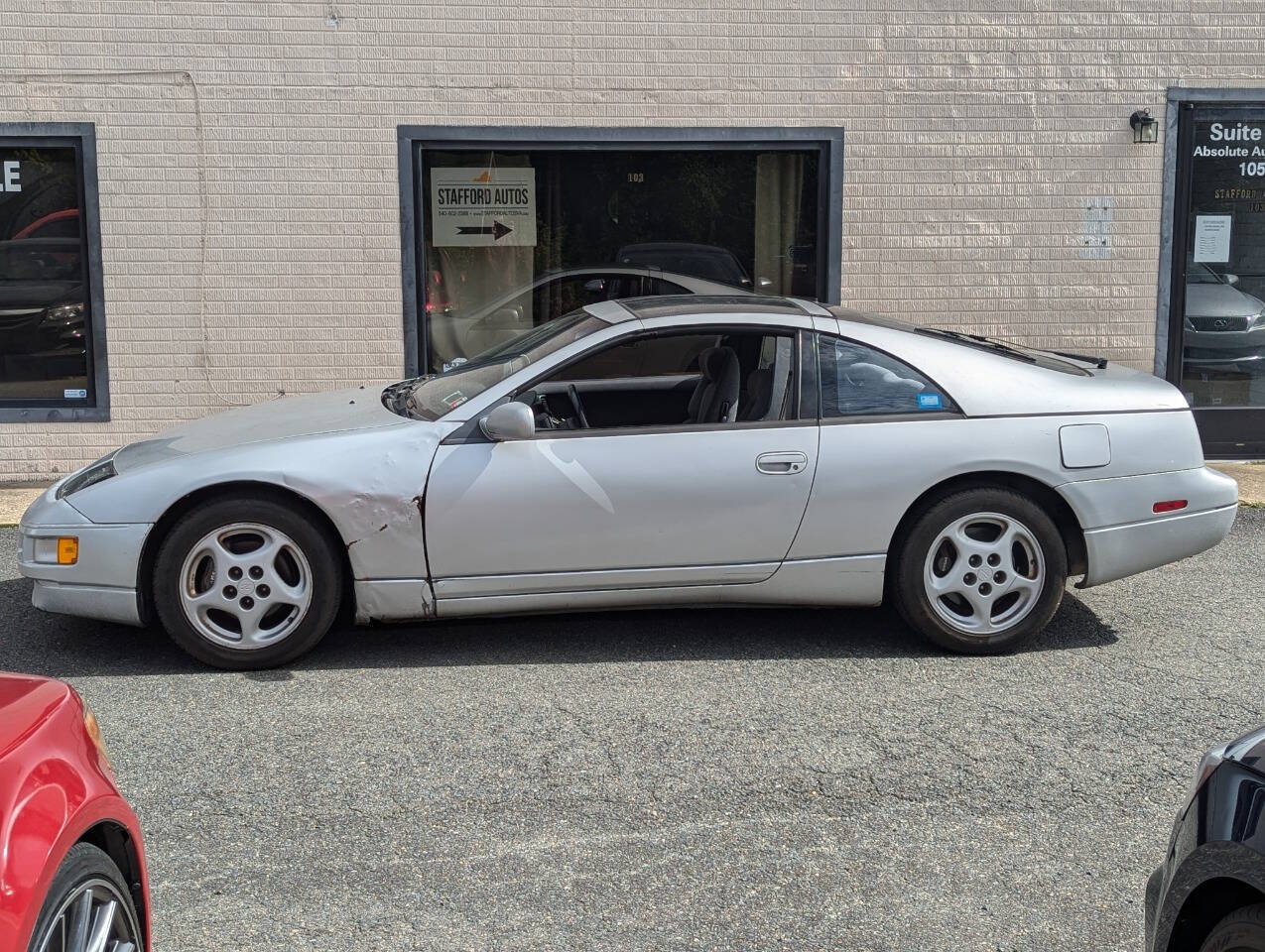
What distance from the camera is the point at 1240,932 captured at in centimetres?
249

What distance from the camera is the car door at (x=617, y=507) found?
18.6ft

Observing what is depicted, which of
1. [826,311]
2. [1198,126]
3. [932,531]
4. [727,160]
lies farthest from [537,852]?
[1198,126]

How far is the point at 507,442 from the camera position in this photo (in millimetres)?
5738

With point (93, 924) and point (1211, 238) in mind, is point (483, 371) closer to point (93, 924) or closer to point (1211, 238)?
point (93, 924)

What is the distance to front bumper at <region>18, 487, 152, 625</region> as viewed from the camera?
5594 millimetres

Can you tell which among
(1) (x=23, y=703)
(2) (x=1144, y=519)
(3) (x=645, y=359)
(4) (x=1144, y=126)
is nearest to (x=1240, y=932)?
(1) (x=23, y=703)

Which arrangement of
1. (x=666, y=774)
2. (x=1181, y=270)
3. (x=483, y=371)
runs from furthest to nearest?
(x=1181, y=270) < (x=483, y=371) < (x=666, y=774)

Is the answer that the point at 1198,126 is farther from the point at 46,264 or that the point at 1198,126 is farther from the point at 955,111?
the point at 46,264

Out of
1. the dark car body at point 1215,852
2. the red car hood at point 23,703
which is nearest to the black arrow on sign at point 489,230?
the red car hood at point 23,703

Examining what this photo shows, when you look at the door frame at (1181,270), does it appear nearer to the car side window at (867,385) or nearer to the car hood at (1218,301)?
the car hood at (1218,301)

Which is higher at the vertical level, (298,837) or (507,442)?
(507,442)

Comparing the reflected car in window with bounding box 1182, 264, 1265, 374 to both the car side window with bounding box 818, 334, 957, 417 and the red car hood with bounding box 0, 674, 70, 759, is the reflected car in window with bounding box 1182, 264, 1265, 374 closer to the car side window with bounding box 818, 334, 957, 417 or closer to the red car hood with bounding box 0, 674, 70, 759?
the car side window with bounding box 818, 334, 957, 417

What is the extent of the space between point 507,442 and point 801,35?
5.25 meters

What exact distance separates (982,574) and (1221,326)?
5603mm
